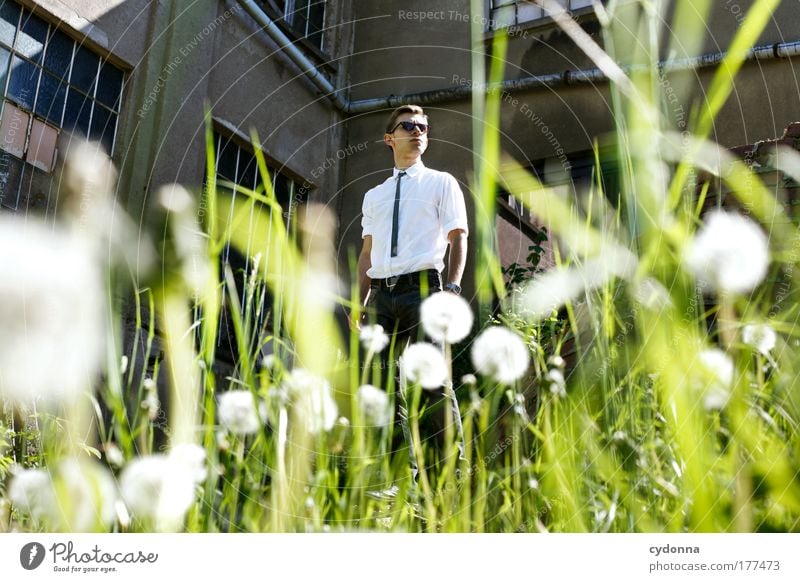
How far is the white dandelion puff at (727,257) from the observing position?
81 cm

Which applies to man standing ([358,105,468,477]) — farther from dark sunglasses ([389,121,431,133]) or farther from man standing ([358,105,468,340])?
dark sunglasses ([389,121,431,133])

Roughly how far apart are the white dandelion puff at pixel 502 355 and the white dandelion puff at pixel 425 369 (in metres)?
0.07

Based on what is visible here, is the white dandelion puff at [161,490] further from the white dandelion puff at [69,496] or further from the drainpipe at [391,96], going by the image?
the drainpipe at [391,96]

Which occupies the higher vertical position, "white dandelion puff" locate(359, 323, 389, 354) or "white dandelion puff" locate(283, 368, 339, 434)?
"white dandelion puff" locate(359, 323, 389, 354)

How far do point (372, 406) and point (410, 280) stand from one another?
318mm

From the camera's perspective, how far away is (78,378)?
94cm

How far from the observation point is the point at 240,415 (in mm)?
802

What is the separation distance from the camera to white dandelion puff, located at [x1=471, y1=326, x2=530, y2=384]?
2.95 ft

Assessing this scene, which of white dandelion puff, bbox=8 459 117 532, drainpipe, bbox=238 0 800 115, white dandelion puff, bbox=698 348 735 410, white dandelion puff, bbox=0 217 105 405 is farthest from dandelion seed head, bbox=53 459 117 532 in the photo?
drainpipe, bbox=238 0 800 115

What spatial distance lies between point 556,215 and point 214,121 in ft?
2.11

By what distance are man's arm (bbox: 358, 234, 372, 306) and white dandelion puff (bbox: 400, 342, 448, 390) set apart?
0.68 feet

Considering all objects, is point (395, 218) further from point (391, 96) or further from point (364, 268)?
point (391, 96)
